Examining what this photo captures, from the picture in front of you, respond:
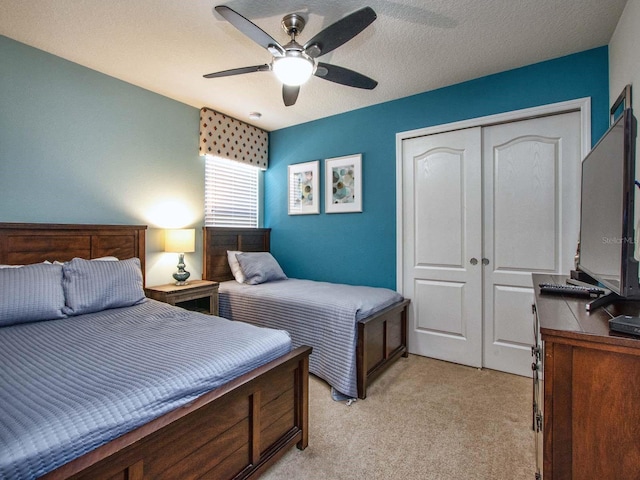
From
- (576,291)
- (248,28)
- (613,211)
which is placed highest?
(248,28)

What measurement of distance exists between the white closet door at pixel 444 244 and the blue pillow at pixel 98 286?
7.94 ft

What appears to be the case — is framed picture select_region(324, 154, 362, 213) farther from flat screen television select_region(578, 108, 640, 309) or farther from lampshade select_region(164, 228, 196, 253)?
flat screen television select_region(578, 108, 640, 309)

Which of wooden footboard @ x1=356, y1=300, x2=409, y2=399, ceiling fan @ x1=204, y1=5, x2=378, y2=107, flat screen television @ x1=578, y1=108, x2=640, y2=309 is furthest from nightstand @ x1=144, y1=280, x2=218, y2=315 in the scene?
flat screen television @ x1=578, y1=108, x2=640, y2=309

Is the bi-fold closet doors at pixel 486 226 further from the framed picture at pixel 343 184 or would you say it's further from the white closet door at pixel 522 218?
the framed picture at pixel 343 184

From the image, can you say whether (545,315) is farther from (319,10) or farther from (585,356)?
(319,10)

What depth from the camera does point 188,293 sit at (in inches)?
115

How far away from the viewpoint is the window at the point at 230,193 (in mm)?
3725

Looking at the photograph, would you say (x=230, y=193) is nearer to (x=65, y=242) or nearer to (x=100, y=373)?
(x=65, y=242)

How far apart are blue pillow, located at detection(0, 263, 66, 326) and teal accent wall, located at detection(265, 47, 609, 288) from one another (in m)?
2.46

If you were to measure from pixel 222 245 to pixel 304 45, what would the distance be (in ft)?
8.20

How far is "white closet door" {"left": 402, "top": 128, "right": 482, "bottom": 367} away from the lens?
2.87m

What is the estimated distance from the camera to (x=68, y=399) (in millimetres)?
1022

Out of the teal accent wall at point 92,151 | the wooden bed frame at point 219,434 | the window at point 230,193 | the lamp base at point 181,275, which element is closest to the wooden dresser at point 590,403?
the wooden bed frame at point 219,434

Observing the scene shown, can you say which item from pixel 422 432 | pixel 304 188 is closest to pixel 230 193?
pixel 304 188
